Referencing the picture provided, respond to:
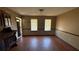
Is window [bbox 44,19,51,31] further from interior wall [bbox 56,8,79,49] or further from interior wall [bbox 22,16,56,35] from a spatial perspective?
interior wall [bbox 56,8,79,49]

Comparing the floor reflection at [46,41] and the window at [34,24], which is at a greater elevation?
the window at [34,24]

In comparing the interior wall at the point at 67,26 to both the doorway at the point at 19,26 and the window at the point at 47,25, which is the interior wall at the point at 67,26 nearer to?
the window at the point at 47,25

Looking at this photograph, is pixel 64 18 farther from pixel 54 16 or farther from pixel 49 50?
pixel 49 50

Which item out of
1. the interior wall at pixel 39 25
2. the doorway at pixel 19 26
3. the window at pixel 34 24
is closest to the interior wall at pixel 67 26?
the interior wall at pixel 39 25

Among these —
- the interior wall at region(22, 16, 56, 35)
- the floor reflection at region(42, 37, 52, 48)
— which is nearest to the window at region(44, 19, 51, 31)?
the interior wall at region(22, 16, 56, 35)

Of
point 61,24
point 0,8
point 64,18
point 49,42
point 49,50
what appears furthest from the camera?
point 61,24

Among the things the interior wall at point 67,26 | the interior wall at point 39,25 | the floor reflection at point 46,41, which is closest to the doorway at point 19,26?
the interior wall at point 39,25

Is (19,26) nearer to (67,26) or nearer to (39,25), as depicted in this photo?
(39,25)

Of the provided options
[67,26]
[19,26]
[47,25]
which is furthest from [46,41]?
[67,26]

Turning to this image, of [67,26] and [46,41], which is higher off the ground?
[67,26]

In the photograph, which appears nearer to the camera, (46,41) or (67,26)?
(46,41)
